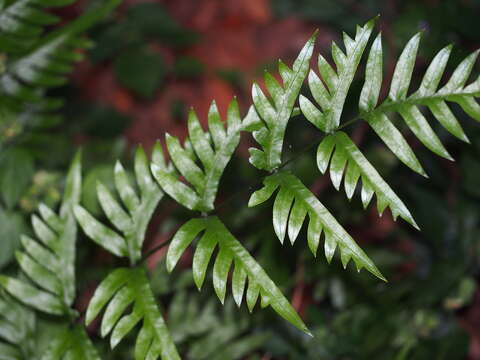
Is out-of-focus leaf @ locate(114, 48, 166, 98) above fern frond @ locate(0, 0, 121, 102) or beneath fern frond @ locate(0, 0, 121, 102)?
above

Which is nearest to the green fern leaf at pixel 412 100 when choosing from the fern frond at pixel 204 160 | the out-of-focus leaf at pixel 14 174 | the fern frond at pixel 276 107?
the fern frond at pixel 276 107

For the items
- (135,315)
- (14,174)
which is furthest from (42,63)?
(135,315)

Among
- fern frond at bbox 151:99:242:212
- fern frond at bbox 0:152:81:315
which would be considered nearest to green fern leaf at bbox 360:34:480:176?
fern frond at bbox 151:99:242:212

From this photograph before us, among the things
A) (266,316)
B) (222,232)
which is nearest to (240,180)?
(266,316)

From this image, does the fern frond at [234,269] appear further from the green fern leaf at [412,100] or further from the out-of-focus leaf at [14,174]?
the out-of-focus leaf at [14,174]

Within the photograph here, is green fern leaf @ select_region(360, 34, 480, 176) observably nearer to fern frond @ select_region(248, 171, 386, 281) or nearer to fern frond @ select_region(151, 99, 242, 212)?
fern frond @ select_region(248, 171, 386, 281)

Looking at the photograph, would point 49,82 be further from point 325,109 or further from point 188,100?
point 188,100

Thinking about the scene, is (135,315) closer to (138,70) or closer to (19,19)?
(19,19)

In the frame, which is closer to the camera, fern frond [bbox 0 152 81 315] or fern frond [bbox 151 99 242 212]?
fern frond [bbox 151 99 242 212]
